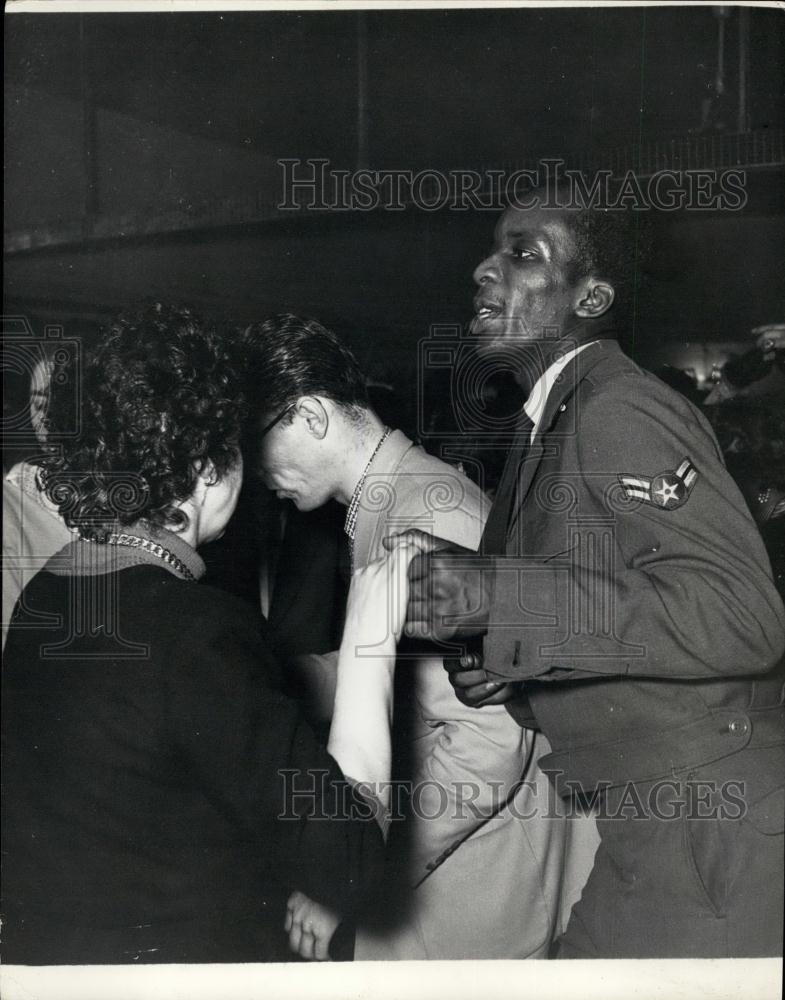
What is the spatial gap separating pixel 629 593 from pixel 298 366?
669mm

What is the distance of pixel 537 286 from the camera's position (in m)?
1.47

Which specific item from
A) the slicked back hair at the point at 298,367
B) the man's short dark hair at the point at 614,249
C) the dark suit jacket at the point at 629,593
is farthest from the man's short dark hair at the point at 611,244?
the slicked back hair at the point at 298,367

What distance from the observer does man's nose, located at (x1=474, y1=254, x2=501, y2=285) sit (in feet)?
4.85

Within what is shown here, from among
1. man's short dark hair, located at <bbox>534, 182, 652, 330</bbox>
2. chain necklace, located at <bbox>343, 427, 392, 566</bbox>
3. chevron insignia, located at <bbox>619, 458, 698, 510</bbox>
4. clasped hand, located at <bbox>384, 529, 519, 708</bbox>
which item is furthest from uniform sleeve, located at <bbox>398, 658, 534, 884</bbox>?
man's short dark hair, located at <bbox>534, 182, 652, 330</bbox>

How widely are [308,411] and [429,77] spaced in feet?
2.01

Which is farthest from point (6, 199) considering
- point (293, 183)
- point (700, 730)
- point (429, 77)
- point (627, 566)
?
point (700, 730)

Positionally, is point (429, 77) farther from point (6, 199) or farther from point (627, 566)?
point (627, 566)

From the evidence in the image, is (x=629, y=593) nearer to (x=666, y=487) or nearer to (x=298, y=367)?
(x=666, y=487)

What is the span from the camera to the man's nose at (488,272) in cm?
148

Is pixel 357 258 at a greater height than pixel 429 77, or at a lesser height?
lesser

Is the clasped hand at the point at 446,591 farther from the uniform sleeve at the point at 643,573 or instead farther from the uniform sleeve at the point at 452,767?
the uniform sleeve at the point at 452,767

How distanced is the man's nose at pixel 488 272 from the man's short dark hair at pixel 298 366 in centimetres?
25

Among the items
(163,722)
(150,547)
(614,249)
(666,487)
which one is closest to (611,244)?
(614,249)

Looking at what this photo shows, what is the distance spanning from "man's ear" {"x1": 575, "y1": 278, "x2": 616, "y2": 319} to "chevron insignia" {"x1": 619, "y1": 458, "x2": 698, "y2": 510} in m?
0.30
